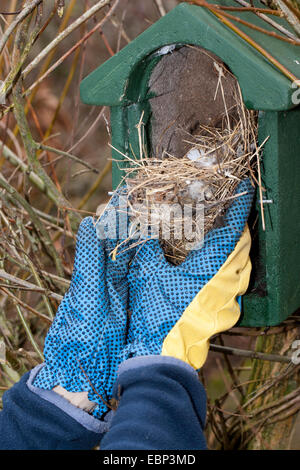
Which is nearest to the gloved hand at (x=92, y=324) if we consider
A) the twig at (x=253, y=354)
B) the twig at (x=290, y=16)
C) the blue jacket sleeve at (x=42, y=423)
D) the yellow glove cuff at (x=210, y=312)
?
the blue jacket sleeve at (x=42, y=423)

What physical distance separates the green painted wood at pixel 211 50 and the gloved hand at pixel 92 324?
0.36 m

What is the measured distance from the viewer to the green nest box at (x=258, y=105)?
1.58 metres

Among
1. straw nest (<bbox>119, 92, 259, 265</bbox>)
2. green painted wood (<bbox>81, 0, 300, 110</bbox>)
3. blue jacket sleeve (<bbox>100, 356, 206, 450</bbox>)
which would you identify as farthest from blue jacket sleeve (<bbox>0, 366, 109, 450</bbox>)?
green painted wood (<bbox>81, 0, 300, 110</bbox>)

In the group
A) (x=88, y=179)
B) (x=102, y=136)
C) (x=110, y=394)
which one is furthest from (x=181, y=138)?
(x=102, y=136)

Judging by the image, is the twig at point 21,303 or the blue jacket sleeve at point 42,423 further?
the twig at point 21,303

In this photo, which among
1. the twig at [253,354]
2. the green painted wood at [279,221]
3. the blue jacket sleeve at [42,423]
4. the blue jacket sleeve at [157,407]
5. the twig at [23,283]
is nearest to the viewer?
the blue jacket sleeve at [157,407]

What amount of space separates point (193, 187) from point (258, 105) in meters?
0.29

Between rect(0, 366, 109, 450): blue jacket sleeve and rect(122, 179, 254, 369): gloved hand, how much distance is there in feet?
0.66

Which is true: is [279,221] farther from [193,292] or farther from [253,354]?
[253,354]

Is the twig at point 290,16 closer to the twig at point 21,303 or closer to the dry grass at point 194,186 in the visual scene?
the dry grass at point 194,186

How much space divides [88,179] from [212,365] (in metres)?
1.90

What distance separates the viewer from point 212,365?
5.27m

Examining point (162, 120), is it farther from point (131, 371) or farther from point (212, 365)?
point (212, 365)

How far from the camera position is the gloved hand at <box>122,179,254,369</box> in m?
1.57
